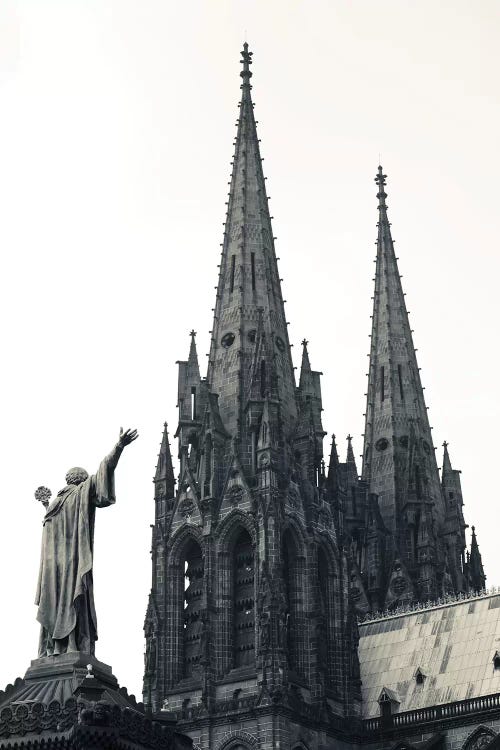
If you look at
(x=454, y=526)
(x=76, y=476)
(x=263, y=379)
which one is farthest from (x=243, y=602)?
(x=76, y=476)

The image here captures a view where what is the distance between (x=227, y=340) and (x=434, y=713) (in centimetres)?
1865

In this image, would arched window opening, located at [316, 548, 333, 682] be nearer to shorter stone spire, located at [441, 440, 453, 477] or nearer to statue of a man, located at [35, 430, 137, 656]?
shorter stone spire, located at [441, 440, 453, 477]

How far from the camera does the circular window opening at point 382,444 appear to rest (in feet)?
273

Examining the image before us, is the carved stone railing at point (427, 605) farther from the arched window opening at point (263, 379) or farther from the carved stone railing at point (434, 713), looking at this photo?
the arched window opening at point (263, 379)

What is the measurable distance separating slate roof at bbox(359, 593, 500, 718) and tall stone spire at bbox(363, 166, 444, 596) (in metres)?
6.16

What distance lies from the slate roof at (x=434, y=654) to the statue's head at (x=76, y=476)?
1867 inches

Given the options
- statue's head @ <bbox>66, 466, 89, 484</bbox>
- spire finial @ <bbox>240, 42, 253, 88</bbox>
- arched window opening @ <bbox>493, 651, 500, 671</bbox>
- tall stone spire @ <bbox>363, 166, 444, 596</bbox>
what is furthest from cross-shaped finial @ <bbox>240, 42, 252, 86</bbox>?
statue's head @ <bbox>66, 466, 89, 484</bbox>

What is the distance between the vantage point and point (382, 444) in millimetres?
83562

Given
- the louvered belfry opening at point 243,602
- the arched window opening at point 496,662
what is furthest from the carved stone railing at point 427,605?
the louvered belfry opening at point 243,602

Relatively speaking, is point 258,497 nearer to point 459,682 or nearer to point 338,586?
point 338,586

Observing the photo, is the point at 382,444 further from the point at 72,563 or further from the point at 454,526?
the point at 72,563

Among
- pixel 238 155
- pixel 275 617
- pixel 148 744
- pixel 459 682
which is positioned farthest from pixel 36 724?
pixel 238 155

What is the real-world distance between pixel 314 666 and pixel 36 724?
4869cm

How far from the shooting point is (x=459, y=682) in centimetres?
6581
